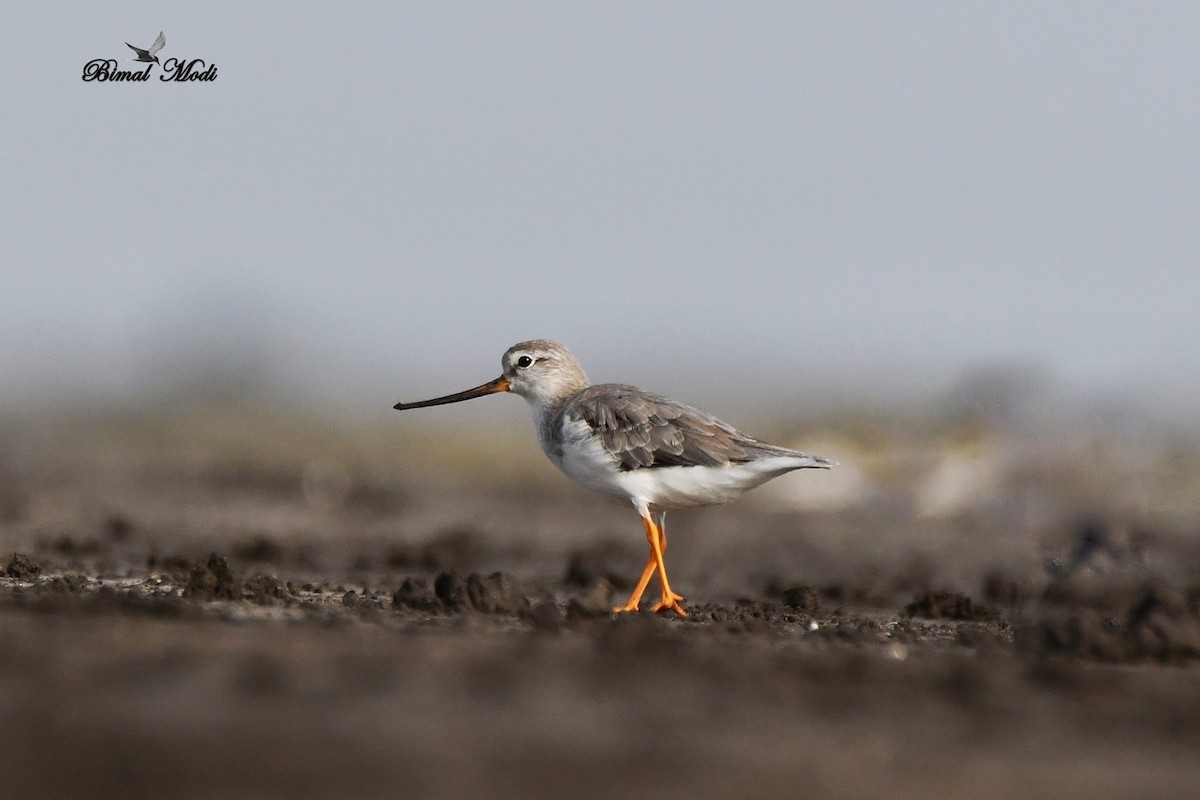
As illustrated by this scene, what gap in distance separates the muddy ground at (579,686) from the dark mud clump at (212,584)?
19 mm

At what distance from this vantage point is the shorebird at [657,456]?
1080 centimetres

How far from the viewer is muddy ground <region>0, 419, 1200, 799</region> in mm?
4625

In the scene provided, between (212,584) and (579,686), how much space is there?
13.7 ft

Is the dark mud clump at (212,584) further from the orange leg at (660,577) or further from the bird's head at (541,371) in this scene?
the bird's head at (541,371)

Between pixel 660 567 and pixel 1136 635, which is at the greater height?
pixel 660 567

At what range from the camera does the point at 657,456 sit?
427 inches

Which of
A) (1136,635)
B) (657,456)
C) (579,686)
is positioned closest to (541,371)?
(657,456)

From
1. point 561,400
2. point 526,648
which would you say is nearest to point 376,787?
point 526,648

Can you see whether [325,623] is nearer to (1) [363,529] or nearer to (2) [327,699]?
(2) [327,699]

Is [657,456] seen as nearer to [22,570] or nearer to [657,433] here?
[657,433]

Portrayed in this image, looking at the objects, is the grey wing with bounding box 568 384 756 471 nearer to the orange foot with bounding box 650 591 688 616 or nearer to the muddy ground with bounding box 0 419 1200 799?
the orange foot with bounding box 650 591 688 616

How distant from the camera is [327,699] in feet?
17.5

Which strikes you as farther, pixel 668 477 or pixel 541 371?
pixel 541 371

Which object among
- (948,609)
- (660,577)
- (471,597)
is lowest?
(948,609)
